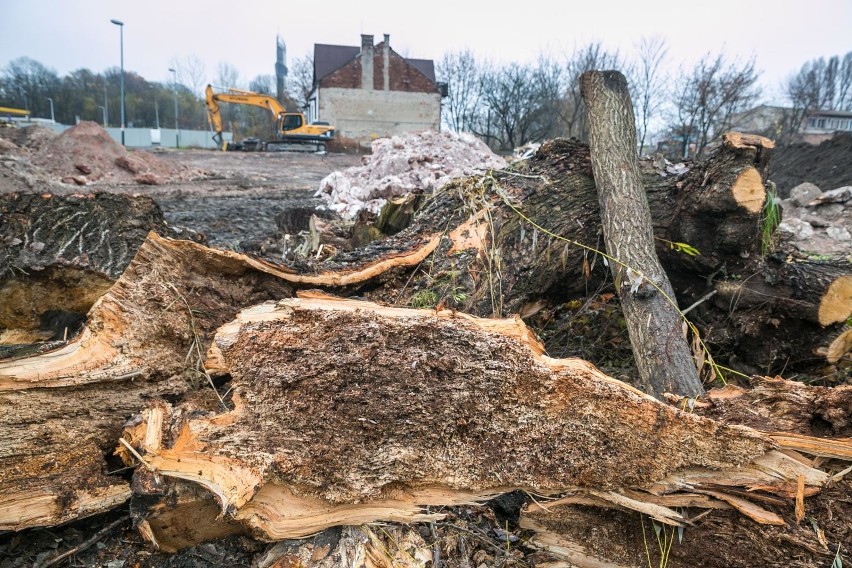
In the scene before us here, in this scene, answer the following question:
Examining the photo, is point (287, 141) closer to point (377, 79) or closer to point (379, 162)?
point (377, 79)

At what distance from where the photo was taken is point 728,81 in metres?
14.1

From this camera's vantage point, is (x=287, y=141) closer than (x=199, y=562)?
No

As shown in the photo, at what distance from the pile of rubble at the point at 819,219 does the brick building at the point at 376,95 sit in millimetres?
22091

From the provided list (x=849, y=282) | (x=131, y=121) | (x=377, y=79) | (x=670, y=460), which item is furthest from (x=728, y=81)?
(x=131, y=121)

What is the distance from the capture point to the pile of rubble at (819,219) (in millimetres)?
7383

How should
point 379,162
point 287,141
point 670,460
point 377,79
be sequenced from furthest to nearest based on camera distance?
point 377,79, point 287,141, point 379,162, point 670,460

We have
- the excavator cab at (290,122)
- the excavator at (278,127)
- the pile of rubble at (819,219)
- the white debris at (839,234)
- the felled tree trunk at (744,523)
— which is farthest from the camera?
the excavator cab at (290,122)

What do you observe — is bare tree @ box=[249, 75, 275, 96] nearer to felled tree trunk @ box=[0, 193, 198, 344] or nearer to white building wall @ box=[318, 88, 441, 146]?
white building wall @ box=[318, 88, 441, 146]

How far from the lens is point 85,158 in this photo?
12117 millimetres

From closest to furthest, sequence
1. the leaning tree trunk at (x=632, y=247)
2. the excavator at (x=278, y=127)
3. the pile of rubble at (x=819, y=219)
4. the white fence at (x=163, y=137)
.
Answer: the leaning tree trunk at (x=632, y=247), the pile of rubble at (x=819, y=219), the excavator at (x=278, y=127), the white fence at (x=163, y=137)

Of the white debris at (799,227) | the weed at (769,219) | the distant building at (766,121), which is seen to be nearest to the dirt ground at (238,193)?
the weed at (769,219)

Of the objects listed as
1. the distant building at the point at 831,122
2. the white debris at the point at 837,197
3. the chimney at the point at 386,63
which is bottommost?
the white debris at the point at 837,197

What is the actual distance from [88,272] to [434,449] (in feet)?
7.16

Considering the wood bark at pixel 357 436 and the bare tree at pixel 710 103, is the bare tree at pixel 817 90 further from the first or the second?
the wood bark at pixel 357 436
